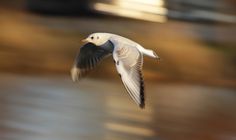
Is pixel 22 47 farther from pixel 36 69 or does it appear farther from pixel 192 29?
pixel 192 29

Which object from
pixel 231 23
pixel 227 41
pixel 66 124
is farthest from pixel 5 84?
pixel 231 23

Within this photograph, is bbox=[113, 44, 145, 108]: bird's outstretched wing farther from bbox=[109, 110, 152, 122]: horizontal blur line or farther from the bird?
bbox=[109, 110, 152, 122]: horizontal blur line

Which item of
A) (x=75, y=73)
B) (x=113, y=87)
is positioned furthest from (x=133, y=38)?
(x=75, y=73)

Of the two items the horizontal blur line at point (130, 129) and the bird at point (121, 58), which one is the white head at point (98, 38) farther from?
the horizontal blur line at point (130, 129)

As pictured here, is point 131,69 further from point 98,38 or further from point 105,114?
point 105,114

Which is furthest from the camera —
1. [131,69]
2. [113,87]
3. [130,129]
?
[130,129]

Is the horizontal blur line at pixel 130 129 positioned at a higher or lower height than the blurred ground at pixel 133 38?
lower

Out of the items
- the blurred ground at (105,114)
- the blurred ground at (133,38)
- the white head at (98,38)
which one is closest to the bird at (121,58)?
the white head at (98,38)
